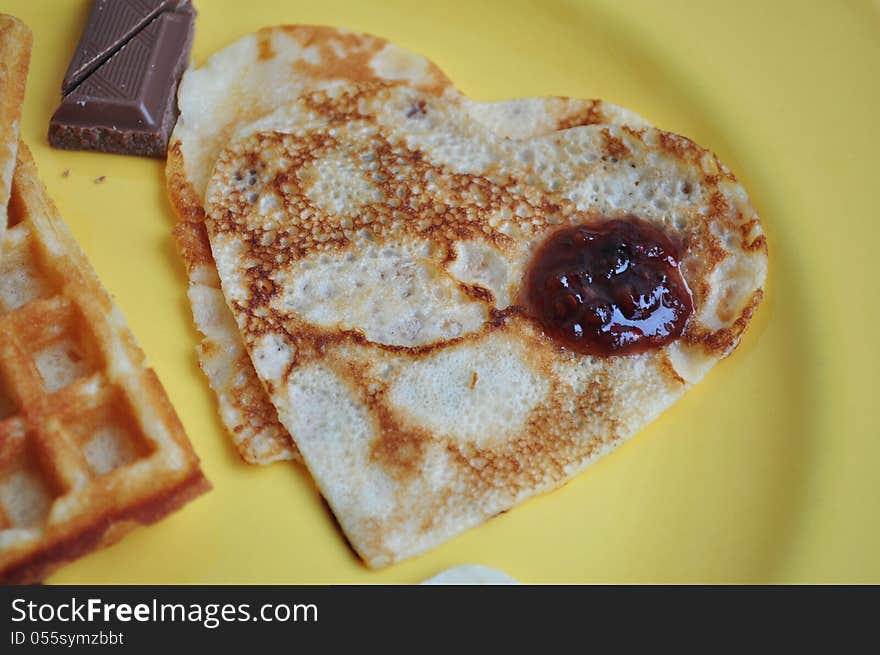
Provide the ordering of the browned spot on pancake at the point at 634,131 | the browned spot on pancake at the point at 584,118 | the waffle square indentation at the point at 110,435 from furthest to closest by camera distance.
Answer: the browned spot on pancake at the point at 584,118
the browned spot on pancake at the point at 634,131
the waffle square indentation at the point at 110,435

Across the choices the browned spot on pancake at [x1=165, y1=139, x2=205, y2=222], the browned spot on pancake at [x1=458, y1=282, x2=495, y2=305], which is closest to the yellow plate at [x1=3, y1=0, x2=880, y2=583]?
the browned spot on pancake at [x1=165, y1=139, x2=205, y2=222]

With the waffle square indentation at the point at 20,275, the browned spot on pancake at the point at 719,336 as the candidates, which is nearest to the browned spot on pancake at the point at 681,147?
the browned spot on pancake at the point at 719,336

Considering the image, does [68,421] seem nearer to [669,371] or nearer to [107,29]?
[107,29]

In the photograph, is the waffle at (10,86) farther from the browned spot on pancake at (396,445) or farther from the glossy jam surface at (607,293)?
the glossy jam surface at (607,293)

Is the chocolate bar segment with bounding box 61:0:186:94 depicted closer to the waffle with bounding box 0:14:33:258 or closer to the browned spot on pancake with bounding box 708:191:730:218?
the waffle with bounding box 0:14:33:258

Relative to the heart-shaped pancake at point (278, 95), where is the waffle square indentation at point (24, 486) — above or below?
below
